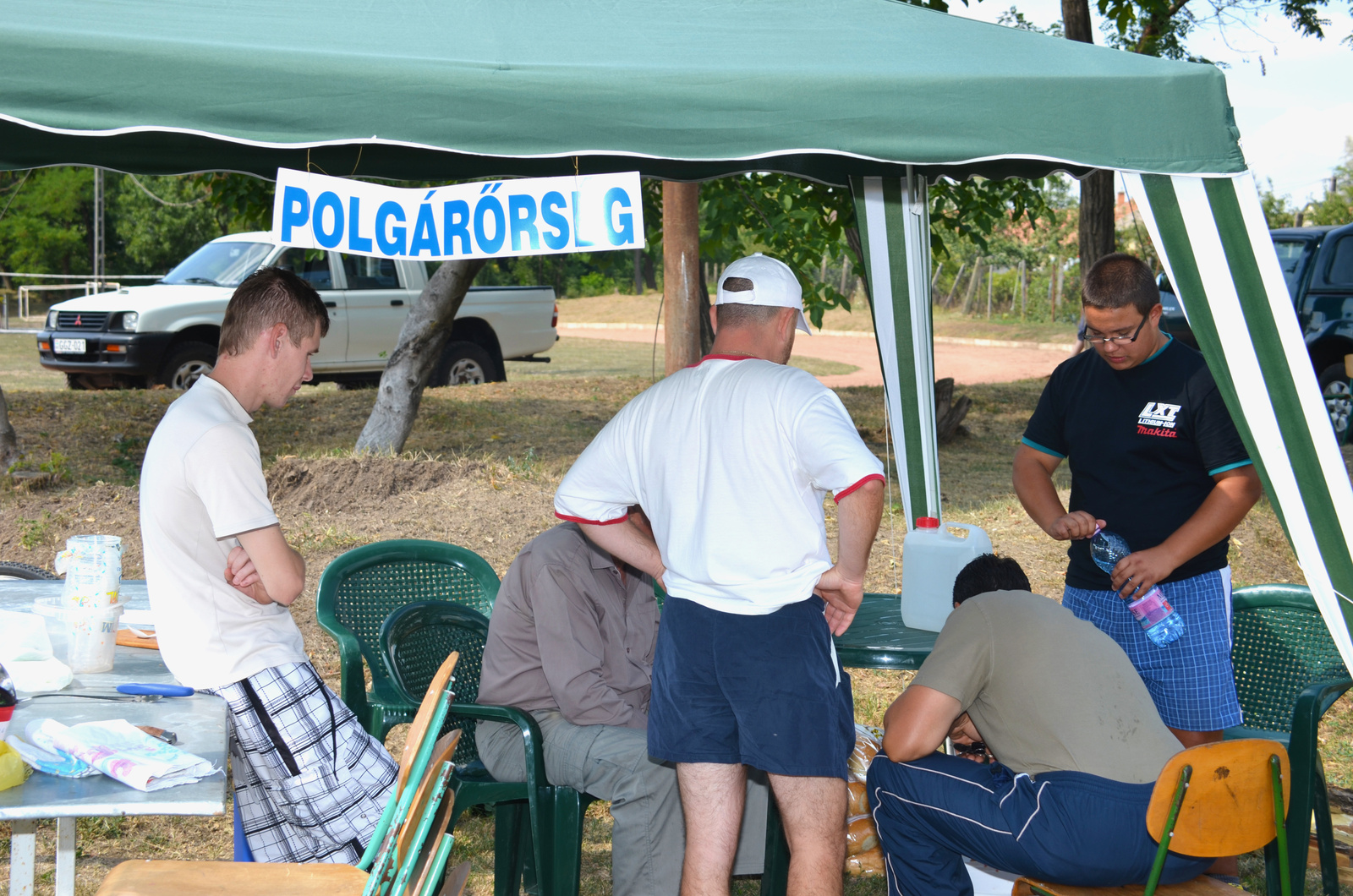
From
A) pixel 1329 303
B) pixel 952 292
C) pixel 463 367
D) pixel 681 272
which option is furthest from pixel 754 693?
pixel 952 292

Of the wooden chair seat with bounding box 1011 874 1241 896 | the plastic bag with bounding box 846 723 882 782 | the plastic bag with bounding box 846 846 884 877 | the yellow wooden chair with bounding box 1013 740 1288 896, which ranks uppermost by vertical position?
the yellow wooden chair with bounding box 1013 740 1288 896

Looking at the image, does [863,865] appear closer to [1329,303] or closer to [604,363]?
[1329,303]

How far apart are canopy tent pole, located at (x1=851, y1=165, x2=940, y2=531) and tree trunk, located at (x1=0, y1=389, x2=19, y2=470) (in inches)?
229

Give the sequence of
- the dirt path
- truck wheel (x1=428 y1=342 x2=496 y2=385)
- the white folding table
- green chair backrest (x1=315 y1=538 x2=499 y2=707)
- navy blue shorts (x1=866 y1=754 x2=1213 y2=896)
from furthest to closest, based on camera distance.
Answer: the dirt path < truck wheel (x1=428 y1=342 x2=496 y2=385) < green chair backrest (x1=315 y1=538 x2=499 y2=707) < navy blue shorts (x1=866 y1=754 x2=1213 y2=896) < the white folding table

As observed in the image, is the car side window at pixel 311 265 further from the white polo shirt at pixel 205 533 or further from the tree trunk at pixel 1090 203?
the white polo shirt at pixel 205 533

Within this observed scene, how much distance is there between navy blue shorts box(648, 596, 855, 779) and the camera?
255cm

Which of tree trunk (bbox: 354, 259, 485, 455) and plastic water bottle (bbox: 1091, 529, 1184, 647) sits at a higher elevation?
tree trunk (bbox: 354, 259, 485, 455)

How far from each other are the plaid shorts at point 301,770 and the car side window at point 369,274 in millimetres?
9703

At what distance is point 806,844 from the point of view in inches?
102

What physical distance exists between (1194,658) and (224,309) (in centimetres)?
912

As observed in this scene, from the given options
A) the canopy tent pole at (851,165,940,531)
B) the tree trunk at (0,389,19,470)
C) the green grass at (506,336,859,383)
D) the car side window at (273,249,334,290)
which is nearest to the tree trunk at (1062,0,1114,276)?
the green grass at (506,336,859,383)

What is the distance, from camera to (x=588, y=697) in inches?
118

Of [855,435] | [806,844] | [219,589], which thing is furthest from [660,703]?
[219,589]

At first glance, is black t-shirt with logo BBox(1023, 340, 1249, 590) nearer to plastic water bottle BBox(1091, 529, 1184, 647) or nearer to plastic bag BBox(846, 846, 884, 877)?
plastic water bottle BBox(1091, 529, 1184, 647)
